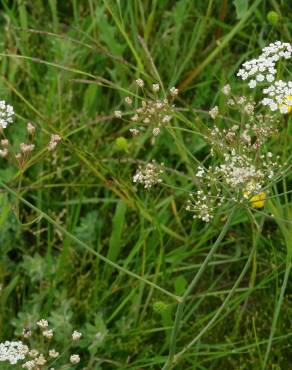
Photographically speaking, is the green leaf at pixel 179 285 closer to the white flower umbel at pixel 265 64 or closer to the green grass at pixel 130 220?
the green grass at pixel 130 220

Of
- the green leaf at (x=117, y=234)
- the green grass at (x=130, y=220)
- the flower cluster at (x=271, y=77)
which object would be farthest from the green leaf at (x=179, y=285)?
the flower cluster at (x=271, y=77)

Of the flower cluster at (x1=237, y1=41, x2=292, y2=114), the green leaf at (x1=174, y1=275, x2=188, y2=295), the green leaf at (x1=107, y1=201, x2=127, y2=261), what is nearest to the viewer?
the flower cluster at (x1=237, y1=41, x2=292, y2=114)

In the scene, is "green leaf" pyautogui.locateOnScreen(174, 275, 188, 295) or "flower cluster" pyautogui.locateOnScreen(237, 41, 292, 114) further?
"green leaf" pyautogui.locateOnScreen(174, 275, 188, 295)

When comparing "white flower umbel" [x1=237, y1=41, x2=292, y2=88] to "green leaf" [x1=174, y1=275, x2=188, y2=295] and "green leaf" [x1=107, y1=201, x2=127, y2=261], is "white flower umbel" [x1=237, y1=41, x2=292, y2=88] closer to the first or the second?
"green leaf" [x1=174, y1=275, x2=188, y2=295]

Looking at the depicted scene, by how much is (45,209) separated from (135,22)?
797mm

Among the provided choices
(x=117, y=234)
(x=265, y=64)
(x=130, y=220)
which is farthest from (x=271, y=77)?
(x=130, y=220)

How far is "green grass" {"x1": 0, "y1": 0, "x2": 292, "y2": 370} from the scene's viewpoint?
245cm

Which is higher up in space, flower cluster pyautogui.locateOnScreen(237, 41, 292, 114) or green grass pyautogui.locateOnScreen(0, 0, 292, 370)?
flower cluster pyautogui.locateOnScreen(237, 41, 292, 114)

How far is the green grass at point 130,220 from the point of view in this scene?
2.45 meters

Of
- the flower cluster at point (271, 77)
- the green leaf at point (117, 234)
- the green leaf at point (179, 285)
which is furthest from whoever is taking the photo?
the green leaf at point (117, 234)

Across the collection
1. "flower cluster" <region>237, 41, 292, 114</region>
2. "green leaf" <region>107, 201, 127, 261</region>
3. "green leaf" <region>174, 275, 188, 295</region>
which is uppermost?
"flower cluster" <region>237, 41, 292, 114</region>

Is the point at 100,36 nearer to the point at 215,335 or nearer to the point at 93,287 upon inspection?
the point at 93,287

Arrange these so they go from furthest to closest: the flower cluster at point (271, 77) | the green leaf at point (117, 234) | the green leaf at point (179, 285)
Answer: the green leaf at point (117, 234) < the green leaf at point (179, 285) < the flower cluster at point (271, 77)

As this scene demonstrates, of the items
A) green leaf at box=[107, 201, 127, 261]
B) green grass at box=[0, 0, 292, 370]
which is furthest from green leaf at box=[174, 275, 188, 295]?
green leaf at box=[107, 201, 127, 261]
